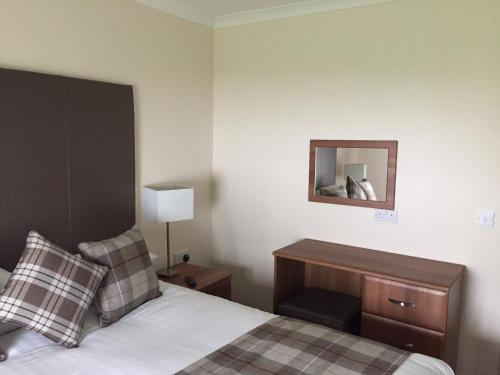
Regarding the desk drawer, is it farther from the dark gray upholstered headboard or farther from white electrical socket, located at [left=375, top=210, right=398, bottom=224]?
the dark gray upholstered headboard

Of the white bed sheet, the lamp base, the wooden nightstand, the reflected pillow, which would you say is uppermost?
the reflected pillow

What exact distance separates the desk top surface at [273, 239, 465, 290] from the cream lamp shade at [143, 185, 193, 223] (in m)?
0.70

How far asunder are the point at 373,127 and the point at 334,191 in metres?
0.53

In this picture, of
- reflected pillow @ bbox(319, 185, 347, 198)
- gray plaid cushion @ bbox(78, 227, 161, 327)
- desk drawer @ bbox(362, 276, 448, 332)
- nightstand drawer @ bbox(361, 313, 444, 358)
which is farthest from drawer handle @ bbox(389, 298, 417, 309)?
gray plaid cushion @ bbox(78, 227, 161, 327)

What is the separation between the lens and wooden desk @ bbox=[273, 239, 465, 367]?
8.00 ft

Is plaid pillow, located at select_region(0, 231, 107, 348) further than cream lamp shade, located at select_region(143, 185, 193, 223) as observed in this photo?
No

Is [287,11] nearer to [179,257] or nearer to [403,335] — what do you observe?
[179,257]

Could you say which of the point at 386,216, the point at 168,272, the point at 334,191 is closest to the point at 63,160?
the point at 168,272

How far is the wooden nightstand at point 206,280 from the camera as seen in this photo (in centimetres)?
296

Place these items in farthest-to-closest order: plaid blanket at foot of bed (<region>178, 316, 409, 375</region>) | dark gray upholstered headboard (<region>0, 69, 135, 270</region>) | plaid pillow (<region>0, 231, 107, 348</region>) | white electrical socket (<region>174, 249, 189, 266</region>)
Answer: white electrical socket (<region>174, 249, 189, 266</region>)
dark gray upholstered headboard (<region>0, 69, 135, 270</region>)
plaid pillow (<region>0, 231, 107, 348</region>)
plaid blanket at foot of bed (<region>178, 316, 409, 375</region>)

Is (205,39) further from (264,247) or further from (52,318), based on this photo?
(52,318)

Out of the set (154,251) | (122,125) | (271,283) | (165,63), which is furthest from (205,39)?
(271,283)

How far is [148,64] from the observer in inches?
121

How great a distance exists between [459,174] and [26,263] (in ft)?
7.97
